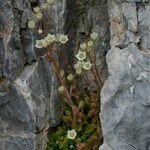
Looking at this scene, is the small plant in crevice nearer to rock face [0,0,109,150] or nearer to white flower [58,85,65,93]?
white flower [58,85,65,93]

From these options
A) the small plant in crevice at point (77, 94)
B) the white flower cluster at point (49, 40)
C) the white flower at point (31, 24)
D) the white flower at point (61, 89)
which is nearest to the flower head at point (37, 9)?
the small plant in crevice at point (77, 94)

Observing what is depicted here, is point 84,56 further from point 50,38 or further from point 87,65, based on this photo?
point 50,38

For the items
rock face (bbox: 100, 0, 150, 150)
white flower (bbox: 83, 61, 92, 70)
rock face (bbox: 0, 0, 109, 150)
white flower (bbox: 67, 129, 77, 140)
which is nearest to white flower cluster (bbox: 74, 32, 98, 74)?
white flower (bbox: 83, 61, 92, 70)

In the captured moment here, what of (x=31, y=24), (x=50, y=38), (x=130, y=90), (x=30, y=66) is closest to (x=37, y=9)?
(x=31, y=24)

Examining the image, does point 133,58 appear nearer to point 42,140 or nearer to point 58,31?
point 58,31

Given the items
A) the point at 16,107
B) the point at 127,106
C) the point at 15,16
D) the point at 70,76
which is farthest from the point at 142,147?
the point at 15,16

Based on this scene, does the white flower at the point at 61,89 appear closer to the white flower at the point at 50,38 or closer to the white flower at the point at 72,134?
the white flower at the point at 72,134
